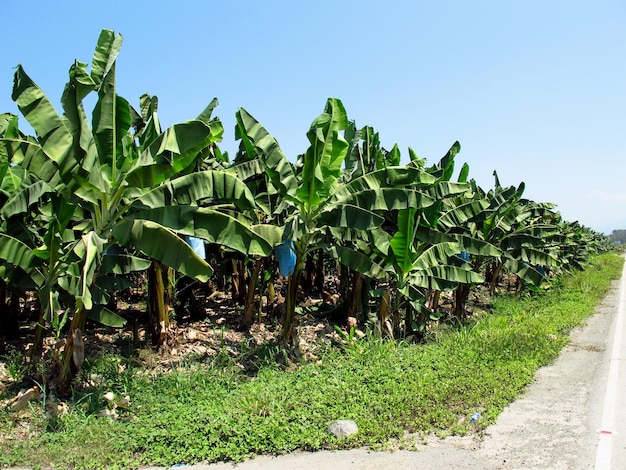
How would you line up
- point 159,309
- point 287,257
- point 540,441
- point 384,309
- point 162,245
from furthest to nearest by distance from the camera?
point 384,309 < point 287,257 < point 159,309 < point 162,245 < point 540,441

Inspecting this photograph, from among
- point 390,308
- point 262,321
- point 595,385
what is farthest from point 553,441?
point 262,321

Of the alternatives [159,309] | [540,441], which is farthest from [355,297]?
[540,441]

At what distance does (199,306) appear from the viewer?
11.2m

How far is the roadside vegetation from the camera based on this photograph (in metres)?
6.06

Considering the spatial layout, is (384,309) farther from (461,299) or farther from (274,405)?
(274,405)

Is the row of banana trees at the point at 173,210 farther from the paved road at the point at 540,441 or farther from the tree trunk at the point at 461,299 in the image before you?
the paved road at the point at 540,441

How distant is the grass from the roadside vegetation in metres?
0.03

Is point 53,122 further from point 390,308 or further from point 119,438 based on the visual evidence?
point 390,308

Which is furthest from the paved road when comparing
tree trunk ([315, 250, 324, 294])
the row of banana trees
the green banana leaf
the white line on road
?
tree trunk ([315, 250, 324, 294])

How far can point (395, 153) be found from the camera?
37.1 feet

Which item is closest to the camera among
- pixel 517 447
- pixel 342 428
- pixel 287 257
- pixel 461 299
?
pixel 517 447

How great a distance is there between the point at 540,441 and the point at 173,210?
17.0 ft

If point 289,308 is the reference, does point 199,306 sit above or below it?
below

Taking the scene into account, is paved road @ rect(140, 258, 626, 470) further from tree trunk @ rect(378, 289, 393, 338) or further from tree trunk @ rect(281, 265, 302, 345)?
tree trunk @ rect(281, 265, 302, 345)
